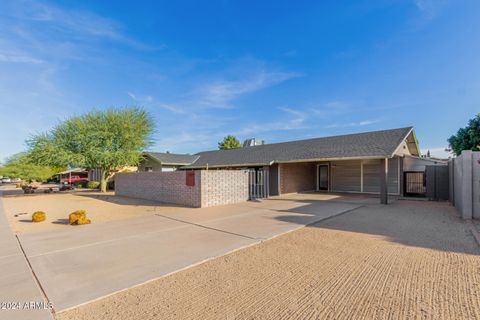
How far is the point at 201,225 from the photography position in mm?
7262

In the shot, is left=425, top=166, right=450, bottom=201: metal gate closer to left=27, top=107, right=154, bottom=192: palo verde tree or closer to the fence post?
the fence post

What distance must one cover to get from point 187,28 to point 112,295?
49.5 feet

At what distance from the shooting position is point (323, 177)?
18484mm

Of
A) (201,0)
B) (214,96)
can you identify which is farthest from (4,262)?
(214,96)

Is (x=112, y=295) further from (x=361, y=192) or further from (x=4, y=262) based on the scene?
(x=361, y=192)

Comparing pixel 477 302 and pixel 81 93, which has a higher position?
pixel 81 93

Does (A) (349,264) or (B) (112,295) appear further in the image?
(A) (349,264)

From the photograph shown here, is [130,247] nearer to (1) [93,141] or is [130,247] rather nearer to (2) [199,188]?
(2) [199,188]

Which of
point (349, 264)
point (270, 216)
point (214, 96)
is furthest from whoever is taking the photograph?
point (214, 96)

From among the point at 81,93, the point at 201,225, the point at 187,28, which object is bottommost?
the point at 201,225

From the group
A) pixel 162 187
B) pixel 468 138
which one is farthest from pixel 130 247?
pixel 468 138

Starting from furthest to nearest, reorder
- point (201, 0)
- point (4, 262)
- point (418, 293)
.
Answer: point (201, 0), point (4, 262), point (418, 293)

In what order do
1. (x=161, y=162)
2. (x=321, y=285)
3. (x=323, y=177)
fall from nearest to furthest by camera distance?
1. (x=321, y=285)
2. (x=323, y=177)
3. (x=161, y=162)

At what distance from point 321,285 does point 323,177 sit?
53.3ft
